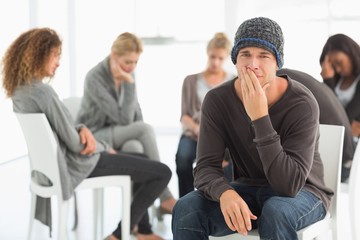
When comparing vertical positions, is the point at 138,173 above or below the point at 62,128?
below

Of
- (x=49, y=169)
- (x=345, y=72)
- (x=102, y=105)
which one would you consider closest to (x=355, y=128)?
(x=345, y=72)

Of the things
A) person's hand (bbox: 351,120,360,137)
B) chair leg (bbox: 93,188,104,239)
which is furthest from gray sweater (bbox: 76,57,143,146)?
person's hand (bbox: 351,120,360,137)

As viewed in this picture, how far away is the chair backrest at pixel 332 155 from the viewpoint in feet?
8.16

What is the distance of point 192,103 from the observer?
3947 millimetres

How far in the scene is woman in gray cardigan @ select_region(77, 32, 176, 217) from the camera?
367 centimetres

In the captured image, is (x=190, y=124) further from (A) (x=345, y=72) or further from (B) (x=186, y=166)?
(A) (x=345, y=72)

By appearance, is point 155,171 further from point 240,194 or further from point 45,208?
point 240,194

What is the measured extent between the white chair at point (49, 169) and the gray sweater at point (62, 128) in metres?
0.04

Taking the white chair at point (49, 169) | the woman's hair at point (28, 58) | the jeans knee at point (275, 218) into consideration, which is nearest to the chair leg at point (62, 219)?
the white chair at point (49, 169)

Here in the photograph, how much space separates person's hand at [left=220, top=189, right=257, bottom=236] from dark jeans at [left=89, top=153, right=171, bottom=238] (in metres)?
1.28

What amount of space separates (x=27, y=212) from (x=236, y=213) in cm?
263

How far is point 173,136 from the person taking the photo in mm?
7750

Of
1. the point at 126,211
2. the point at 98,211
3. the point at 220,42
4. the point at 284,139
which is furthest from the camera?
the point at 220,42

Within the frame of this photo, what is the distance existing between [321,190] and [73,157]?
1.33 meters
